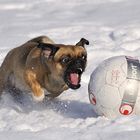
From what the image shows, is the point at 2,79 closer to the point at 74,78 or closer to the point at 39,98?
the point at 39,98

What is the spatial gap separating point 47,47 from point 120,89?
952 mm

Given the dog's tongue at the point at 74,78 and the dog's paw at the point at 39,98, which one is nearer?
the dog's tongue at the point at 74,78

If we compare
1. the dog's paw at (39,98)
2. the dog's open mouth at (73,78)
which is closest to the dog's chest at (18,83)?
the dog's paw at (39,98)

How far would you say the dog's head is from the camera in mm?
5586

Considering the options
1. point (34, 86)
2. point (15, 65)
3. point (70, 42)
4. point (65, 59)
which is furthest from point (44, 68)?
point (70, 42)

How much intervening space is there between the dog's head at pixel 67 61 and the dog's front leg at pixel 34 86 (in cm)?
28

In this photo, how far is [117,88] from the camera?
207 inches

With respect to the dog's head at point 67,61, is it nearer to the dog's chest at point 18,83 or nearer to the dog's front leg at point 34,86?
the dog's front leg at point 34,86

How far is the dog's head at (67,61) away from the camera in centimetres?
559

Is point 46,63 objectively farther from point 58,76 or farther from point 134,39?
point 134,39

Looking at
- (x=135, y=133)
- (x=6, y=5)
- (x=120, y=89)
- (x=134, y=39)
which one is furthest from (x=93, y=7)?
(x=135, y=133)

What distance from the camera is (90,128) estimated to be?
5031mm

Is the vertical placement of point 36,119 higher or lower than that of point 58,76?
lower

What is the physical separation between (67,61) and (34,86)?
584mm
